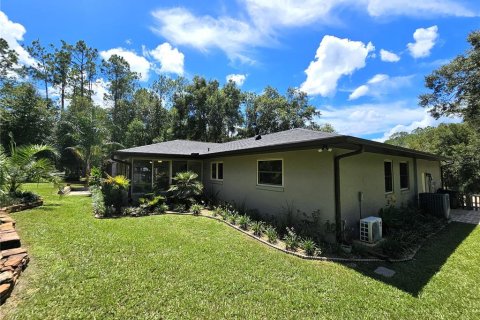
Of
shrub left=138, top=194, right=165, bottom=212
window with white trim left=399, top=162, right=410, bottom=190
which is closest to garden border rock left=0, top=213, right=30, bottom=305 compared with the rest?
shrub left=138, top=194, right=165, bottom=212

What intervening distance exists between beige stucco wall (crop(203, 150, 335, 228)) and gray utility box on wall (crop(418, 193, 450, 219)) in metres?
6.38

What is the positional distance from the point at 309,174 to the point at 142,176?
8123mm

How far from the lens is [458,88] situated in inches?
591

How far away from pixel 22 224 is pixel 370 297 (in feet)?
29.4

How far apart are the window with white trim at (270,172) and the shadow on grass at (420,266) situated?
142 inches

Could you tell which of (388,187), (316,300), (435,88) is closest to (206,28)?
(388,187)

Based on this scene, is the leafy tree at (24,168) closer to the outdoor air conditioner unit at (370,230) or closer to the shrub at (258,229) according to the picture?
the shrub at (258,229)

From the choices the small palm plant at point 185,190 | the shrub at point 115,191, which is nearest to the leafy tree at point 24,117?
the shrub at point 115,191

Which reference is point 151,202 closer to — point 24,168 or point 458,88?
point 24,168

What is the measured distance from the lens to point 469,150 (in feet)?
51.9

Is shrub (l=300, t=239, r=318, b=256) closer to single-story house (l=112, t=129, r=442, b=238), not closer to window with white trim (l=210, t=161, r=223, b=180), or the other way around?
single-story house (l=112, t=129, r=442, b=238)

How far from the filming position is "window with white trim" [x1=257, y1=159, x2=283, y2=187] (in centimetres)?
789

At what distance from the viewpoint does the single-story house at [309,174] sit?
20.4 feet

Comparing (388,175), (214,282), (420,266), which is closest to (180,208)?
(214,282)
